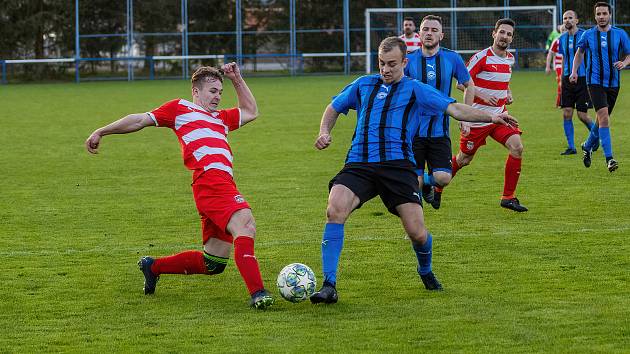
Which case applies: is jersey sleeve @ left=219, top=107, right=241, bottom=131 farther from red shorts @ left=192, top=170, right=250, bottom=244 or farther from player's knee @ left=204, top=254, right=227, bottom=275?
player's knee @ left=204, top=254, right=227, bottom=275

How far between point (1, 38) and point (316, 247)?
37.5 metres

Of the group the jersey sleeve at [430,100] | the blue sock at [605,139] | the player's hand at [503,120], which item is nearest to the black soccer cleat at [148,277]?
the jersey sleeve at [430,100]

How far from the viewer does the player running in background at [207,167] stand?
6.78 metres

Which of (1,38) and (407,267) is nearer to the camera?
(407,267)

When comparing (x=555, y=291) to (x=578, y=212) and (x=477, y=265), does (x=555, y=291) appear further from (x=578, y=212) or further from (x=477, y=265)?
(x=578, y=212)

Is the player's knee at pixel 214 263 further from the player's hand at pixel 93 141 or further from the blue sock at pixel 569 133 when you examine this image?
the blue sock at pixel 569 133

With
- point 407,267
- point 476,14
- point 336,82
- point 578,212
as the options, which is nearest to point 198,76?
point 407,267

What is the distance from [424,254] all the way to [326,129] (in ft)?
3.44

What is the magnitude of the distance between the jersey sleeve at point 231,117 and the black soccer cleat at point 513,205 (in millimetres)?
4121

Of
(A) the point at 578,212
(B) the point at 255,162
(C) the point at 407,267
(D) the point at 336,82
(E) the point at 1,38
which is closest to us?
(C) the point at 407,267

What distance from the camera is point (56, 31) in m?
43.9

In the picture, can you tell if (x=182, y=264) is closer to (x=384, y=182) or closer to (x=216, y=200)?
(x=216, y=200)

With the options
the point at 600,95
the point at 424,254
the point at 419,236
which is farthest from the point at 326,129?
the point at 600,95

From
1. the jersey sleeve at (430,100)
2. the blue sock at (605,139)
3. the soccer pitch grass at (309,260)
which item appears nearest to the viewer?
the soccer pitch grass at (309,260)
